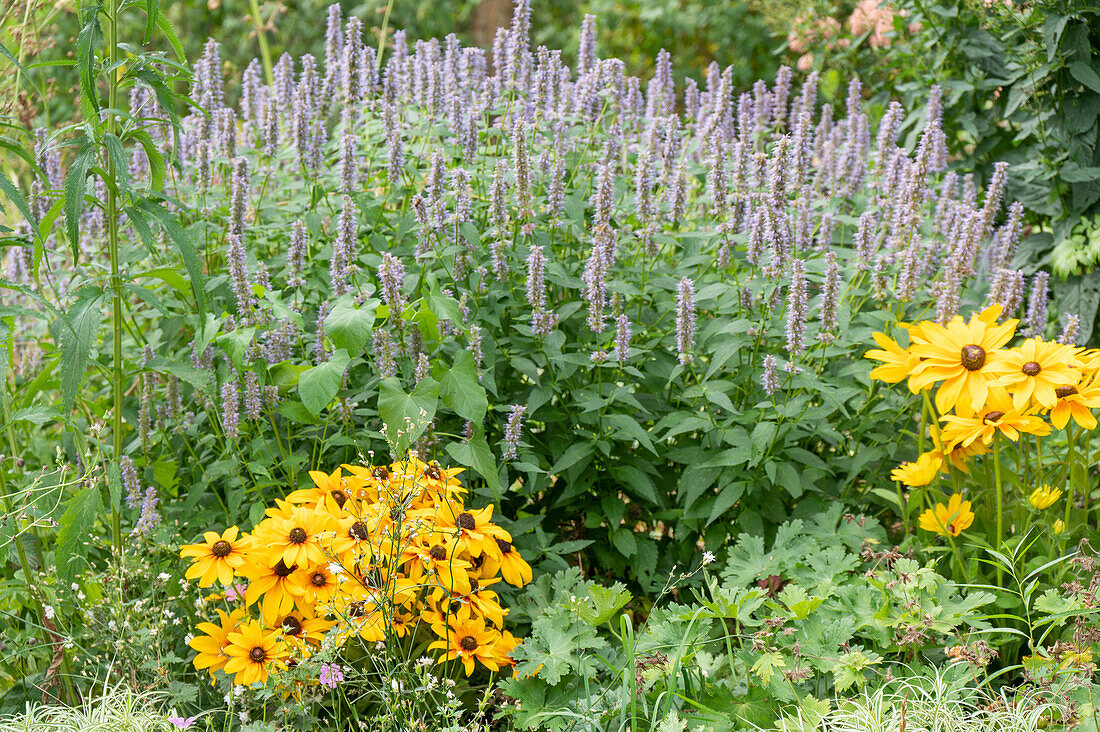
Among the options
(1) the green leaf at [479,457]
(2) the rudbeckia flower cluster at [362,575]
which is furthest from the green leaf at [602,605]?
(1) the green leaf at [479,457]

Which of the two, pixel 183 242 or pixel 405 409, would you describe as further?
pixel 405 409

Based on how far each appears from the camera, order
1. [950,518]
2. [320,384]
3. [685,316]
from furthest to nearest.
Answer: [685,316] → [950,518] → [320,384]

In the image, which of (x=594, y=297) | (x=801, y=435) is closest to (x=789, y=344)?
(x=801, y=435)

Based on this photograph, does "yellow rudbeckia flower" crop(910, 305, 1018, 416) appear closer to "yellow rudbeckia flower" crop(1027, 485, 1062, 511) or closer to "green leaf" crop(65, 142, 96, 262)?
"yellow rudbeckia flower" crop(1027, 485, 1062, 511)

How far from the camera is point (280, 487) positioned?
284cm

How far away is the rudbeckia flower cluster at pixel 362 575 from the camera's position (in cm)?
217

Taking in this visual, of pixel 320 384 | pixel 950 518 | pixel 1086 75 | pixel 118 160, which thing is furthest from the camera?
pixel 1086 75

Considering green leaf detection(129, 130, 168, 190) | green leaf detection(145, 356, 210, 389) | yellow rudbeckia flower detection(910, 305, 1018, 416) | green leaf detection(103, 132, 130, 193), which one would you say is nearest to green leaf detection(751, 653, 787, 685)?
yellow rudbeckia flower detection(910, 305, 1018, 416)

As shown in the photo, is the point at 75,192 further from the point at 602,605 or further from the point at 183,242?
the point at 602,605

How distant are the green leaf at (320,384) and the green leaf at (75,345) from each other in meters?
0.50

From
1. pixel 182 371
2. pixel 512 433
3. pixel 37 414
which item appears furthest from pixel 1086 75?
pixel 37 414

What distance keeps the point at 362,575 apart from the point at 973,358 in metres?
1.57

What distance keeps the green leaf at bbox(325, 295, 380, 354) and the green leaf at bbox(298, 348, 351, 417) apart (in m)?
0.08

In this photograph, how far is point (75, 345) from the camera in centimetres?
225
